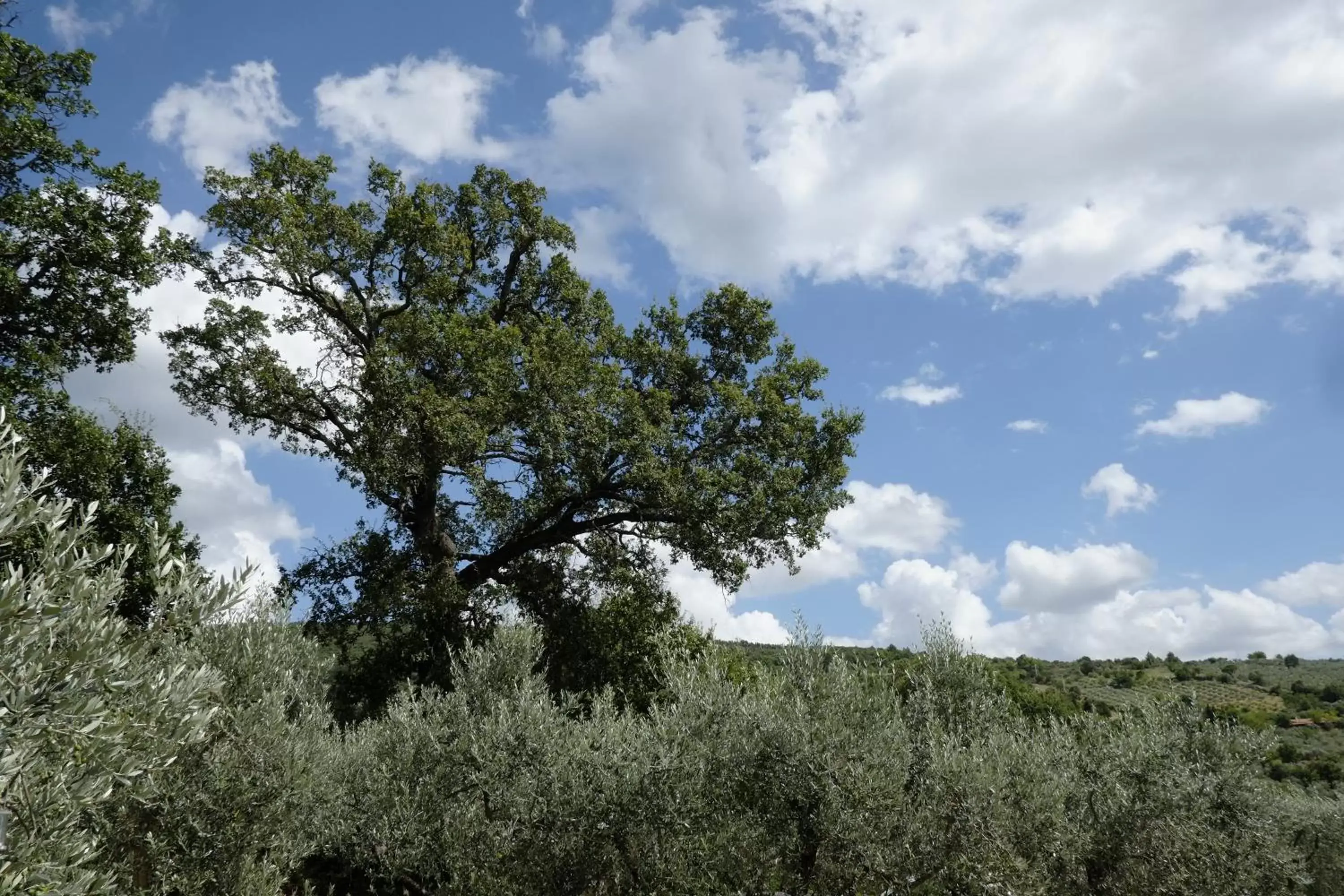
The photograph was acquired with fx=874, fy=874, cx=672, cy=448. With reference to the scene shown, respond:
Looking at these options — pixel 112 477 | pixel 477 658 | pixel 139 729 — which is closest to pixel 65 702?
pixel 139 729

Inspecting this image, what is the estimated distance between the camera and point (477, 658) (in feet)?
70.1

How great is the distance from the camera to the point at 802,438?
2862 cm

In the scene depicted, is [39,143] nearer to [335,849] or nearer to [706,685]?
[335,849]

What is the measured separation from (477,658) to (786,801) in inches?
377

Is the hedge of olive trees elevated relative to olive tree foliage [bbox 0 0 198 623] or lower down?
lower down

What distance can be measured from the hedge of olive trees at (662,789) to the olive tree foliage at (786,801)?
4cm

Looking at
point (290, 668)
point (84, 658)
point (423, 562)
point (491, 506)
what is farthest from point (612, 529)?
point (84, 658)

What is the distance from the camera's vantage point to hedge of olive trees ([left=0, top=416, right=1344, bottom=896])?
11.8m

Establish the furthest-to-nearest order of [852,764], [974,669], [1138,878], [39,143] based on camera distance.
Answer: [39,143], [974,669], [1138,878], [852,764]

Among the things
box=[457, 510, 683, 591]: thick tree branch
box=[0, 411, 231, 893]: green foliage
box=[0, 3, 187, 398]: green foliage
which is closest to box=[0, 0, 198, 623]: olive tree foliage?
box=[0, 3, 187, 398]: green foliage

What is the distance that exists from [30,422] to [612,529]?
16748mm

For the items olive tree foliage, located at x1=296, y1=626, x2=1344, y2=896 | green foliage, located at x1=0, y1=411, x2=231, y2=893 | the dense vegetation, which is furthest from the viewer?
olive tree foliage, located at x1=296, y1=626, x2=1344, y2=896

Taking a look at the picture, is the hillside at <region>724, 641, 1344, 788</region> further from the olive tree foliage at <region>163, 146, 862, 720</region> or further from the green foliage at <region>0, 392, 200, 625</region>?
the green foliage at <region>0, 392, 200, 625</region>

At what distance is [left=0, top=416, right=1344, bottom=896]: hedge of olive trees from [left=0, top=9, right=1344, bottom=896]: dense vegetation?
0.06 meters
